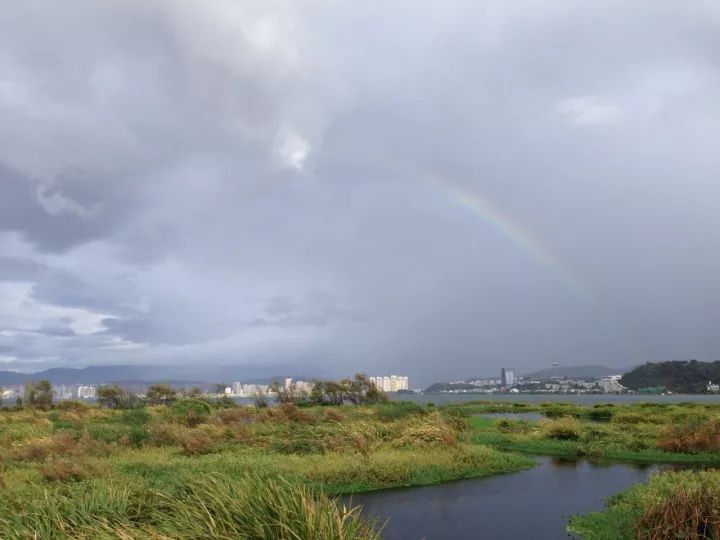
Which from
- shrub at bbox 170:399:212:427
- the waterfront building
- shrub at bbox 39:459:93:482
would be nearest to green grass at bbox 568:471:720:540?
shrub at bbox 39:459:93:482

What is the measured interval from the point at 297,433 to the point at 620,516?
1960 cm

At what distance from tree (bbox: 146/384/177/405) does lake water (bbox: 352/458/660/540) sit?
191 ft

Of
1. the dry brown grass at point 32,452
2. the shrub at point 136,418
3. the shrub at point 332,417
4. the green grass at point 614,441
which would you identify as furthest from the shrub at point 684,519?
the shrub at point 136,418

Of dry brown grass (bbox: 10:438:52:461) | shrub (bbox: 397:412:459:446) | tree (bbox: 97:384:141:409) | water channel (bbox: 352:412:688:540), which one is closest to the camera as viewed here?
water channel (bbox: 352:412:688:540)

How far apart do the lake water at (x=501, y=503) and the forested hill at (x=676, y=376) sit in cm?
16233

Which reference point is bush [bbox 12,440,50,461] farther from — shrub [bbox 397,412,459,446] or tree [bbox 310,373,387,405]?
tree [bbox 310,373,387,405]

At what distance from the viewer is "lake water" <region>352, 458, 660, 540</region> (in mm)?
13828

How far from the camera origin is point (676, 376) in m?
164

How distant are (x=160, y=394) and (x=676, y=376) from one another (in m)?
154

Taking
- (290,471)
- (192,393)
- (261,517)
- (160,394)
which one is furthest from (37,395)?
(261,517)

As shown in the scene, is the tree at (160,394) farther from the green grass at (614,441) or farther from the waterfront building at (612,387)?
the waterfront building at (612,387)

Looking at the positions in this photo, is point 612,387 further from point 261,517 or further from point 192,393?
point 261,517

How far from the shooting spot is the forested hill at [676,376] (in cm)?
16012

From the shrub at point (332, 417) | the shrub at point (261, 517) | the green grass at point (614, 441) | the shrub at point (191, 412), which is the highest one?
the shrub at point (261, 517)
